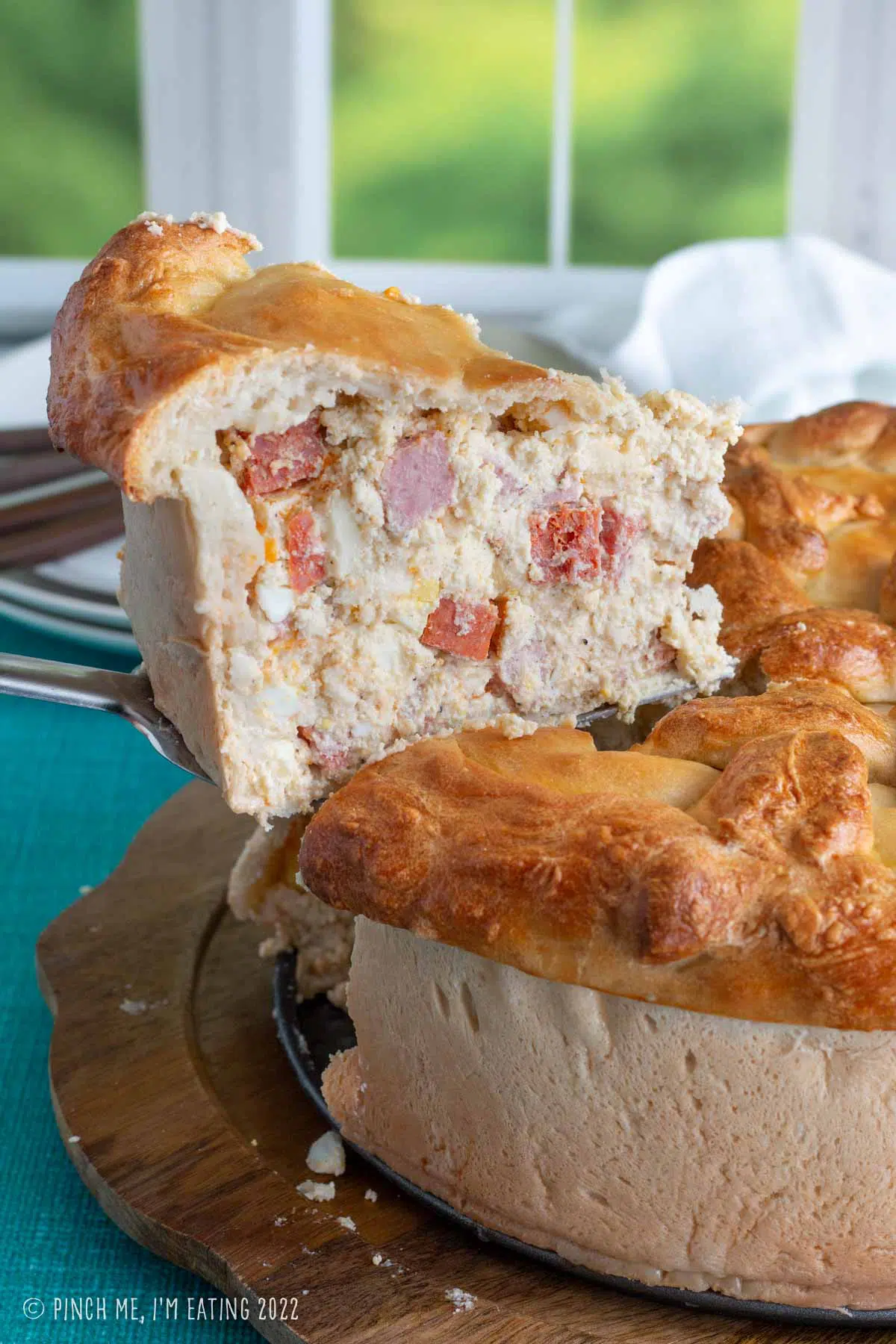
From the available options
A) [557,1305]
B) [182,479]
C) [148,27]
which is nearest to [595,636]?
[182,479]

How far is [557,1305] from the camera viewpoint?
5.92 ft

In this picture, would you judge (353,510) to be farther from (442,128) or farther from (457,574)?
(442,128)

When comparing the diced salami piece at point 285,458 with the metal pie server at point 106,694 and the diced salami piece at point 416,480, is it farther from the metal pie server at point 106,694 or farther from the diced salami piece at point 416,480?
the metal pie server at point 106,694

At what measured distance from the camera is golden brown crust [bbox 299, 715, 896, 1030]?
1588mm

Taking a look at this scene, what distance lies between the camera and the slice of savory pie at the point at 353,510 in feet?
6.35

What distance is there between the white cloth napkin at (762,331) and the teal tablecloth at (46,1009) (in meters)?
1.84

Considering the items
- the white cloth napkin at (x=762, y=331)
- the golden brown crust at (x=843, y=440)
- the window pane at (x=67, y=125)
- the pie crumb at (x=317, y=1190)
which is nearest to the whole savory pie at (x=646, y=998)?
the pie crumb at (x=317, y=1190)

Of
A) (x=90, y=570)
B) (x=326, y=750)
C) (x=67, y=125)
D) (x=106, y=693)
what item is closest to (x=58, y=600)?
(x=90, y=570)

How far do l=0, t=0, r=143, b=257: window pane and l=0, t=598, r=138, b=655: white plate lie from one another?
3.52 metres

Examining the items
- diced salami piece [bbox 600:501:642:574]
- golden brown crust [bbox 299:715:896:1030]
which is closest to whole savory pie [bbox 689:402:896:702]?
diced salami piece [bbox 600:501:642:574]

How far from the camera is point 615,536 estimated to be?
7.47 feet

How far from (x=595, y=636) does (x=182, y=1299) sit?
110 centimetres

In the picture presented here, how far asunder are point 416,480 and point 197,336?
357mm

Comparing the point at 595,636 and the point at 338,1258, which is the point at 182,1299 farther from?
the point at 595,636
